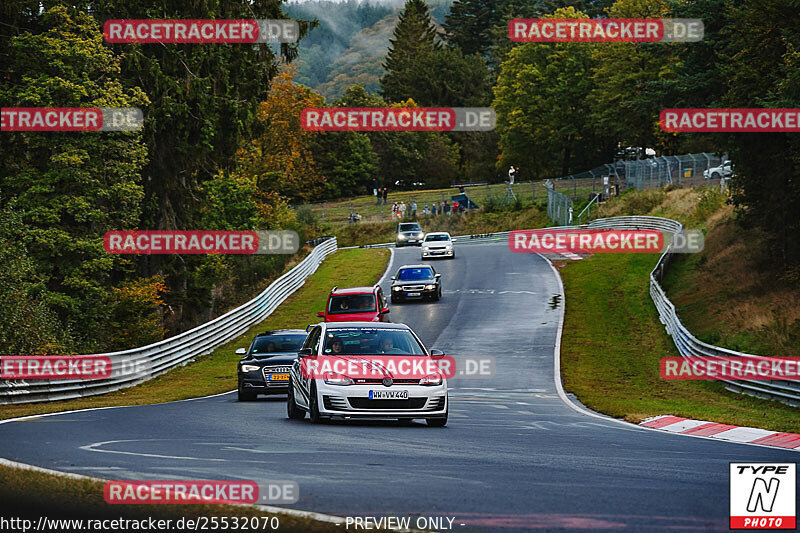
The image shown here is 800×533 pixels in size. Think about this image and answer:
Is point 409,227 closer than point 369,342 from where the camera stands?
No

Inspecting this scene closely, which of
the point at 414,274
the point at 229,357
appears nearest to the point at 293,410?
the point at 229,357

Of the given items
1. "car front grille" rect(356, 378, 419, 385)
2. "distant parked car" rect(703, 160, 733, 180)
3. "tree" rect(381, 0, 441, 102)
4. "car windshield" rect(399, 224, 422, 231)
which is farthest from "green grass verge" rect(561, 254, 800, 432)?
"tree" rect(381, 0, 441, 102)

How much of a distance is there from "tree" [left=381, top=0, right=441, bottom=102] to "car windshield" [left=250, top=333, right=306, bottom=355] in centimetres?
12911

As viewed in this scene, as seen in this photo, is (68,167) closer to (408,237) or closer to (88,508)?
(88,508)

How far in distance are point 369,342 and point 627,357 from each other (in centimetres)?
1691

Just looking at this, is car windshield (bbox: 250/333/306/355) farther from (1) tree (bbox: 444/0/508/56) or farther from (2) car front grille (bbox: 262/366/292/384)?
(1) tree (bbox: 444/0/508/56)

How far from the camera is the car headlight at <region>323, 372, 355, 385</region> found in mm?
14540

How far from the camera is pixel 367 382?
47.7ft

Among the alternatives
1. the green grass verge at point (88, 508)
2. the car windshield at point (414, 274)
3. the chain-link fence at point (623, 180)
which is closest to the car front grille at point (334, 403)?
the green grass verge at point (88, 508)

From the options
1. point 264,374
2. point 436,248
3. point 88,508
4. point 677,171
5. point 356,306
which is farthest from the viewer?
point 677,171

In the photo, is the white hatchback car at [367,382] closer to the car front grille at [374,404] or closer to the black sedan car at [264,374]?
the car front grille at [374,404]

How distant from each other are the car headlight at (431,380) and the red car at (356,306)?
16.5 metres

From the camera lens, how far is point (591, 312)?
39.5m

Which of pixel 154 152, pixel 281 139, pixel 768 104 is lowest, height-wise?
pixel 768 104
